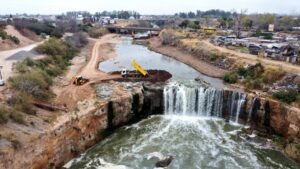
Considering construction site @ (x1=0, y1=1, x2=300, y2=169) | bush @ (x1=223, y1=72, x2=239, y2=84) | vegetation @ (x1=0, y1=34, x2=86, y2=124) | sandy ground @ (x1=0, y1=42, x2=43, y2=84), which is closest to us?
construction site @ (x1=0, y1=1, x2=300, y2=169)

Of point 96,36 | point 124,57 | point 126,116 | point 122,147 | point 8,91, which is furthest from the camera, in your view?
point 96,36

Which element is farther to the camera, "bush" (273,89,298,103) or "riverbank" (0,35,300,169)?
"bush" (273,89,298,103)

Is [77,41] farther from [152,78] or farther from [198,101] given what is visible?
[198,101]

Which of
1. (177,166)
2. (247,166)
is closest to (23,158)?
(177,166)

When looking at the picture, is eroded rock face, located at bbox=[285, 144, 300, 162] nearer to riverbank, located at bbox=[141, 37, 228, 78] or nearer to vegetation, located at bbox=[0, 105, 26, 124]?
riverbank, located at bbox=[141, 37, 228, 78]

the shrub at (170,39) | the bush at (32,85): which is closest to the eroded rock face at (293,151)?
the bush at (32,85)

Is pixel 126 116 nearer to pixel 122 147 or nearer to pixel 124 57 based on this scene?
pixel 122 147

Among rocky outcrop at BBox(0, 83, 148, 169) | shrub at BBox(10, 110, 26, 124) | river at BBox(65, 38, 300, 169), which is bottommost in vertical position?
river at BBox(65, 38, 300, 169)

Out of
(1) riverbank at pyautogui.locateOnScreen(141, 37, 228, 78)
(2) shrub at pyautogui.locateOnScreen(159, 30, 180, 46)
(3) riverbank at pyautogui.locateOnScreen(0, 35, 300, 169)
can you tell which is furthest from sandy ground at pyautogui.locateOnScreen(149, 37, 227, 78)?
(3) riverbank at pyautogui.locateOnScreen(0, 35, 300, 169)
